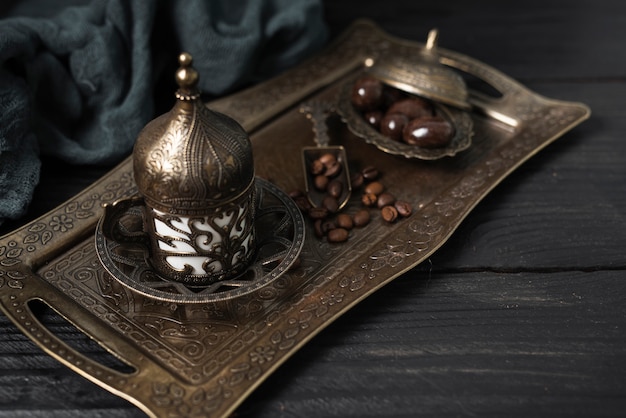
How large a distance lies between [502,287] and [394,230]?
0.48 feet

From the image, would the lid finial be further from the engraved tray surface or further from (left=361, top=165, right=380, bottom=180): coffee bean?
(left=361, top=165, right=380, bottom=180): coffee bean

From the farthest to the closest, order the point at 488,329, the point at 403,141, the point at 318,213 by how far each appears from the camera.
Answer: the point at 403,141, the point at 318,213, the point at 488,329

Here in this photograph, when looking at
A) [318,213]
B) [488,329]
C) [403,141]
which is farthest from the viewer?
[403,141]

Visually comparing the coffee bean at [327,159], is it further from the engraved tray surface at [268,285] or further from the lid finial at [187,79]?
the lid finial at [187,79]

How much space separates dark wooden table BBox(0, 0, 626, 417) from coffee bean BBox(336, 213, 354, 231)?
0.31 ft

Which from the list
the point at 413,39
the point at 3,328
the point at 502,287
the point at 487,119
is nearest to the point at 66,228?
the point at 3,328

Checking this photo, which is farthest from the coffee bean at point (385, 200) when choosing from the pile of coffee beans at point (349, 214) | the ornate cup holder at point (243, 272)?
the ornate cup holder at point (243, 272)

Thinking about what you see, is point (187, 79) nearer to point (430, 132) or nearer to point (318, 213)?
point (318, 213)

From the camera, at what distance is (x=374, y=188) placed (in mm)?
1026

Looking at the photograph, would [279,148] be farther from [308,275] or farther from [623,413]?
[623,413]

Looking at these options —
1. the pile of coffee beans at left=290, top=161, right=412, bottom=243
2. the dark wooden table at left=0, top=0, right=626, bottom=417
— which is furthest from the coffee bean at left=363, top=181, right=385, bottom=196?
the dark wooden table at left=0, top=0, right=626, bottom=417

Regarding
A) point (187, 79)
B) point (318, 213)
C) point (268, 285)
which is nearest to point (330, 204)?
point (318, 213)

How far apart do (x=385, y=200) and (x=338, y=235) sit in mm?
94

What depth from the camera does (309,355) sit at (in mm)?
842
